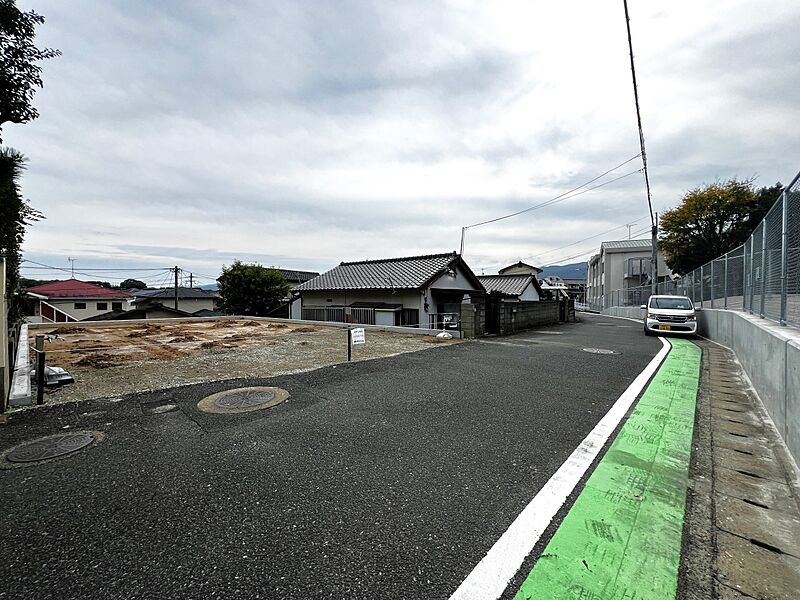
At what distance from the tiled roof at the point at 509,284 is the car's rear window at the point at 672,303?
10.9 meters

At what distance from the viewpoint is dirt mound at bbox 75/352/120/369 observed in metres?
6.88

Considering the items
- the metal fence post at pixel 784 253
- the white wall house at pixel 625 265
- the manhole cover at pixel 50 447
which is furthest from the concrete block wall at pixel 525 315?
the white wall house at pixel 625 265

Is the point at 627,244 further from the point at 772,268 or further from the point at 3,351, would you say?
the point at 3,351

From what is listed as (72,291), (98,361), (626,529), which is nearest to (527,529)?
(626,529)

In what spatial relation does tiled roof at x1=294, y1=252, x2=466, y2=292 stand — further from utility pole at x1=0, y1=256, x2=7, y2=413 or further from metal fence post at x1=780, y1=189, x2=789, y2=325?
utility pole at x1=0, y1=256, x2=7, y2=413

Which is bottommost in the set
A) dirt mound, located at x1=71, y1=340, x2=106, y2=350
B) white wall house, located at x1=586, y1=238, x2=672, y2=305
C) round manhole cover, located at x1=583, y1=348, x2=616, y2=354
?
dirt mound, located at x1=71, y1=340, x2=106, y2=350

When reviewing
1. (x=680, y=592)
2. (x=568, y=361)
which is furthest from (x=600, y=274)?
(x=680, y=592)

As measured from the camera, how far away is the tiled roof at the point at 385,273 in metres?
16.9

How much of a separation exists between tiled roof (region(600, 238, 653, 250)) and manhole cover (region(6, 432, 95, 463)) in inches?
1699

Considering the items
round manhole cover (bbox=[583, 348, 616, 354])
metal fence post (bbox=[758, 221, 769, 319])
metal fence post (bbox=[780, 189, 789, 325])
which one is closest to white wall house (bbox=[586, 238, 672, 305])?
round manhole cover (bbox=[583, 348, 616, 354])

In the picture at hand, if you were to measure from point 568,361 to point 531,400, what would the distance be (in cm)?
316

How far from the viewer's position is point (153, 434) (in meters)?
3.46

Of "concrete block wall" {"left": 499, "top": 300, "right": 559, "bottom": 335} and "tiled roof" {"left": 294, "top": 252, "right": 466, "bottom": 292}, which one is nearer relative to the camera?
"concrete block wall" {"left": 499, "top": 300, "right": 559, "bottom": 335}

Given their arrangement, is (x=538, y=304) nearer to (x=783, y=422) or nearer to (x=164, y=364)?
(x=783, y=422)
